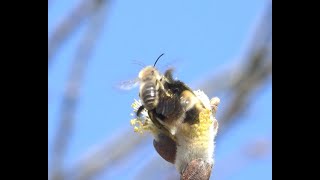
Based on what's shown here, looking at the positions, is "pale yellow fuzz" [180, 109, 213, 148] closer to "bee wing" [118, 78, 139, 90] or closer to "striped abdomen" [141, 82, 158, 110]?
"striped abdomen" [141, 82, 158, 110]

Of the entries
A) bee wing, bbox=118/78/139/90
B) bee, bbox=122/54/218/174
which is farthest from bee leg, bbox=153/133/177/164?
bee wing, bbox=118/78/139/90

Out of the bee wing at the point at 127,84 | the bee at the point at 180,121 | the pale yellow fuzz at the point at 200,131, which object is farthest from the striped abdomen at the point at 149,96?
the bee wing at the point at 127,84

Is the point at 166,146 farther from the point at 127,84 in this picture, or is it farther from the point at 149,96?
the point at 127,84

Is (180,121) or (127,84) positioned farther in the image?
(127,84)

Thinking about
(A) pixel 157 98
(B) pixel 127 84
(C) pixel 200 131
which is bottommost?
(C) pixel 200 131

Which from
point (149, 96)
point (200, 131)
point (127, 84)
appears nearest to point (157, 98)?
point (149, 96)
